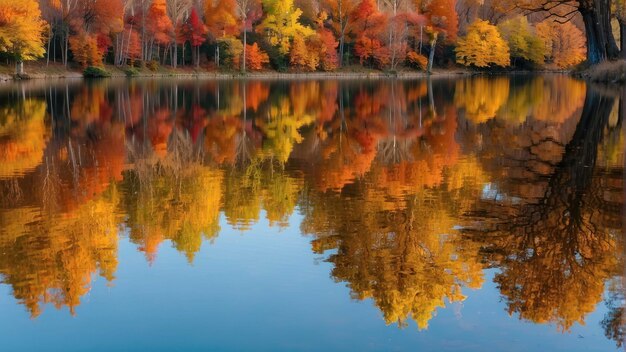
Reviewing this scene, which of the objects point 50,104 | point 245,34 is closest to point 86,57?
point 245,34

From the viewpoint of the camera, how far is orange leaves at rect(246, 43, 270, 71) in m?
78.2

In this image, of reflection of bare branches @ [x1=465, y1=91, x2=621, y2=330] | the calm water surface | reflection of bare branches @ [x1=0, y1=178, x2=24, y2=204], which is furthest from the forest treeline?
reflection of bare branches @ [x1=465, y1=91, x2=621, y2=330]

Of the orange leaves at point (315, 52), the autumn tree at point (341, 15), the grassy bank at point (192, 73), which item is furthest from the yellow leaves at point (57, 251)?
the autumn tree at point (341, 15)

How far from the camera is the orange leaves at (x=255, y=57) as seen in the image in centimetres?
7819

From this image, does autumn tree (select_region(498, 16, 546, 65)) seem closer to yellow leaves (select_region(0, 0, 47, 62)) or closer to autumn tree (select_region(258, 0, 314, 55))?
autumn tree (select_region(258, 0, 314, 55))

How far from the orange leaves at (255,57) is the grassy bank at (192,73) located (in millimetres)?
917

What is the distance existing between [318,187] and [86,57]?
59.7 metres

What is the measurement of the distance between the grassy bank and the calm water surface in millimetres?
48716

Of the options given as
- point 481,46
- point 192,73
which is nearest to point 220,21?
point 192,73

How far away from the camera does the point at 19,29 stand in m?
57.7

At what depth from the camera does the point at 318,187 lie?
13.8 meters

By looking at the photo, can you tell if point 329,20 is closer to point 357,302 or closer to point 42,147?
point 42,147

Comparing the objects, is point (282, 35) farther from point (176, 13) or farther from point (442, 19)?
point (442, 19)

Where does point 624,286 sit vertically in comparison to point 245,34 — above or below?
below
